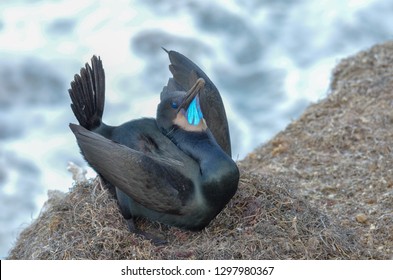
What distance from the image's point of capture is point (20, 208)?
29.6 feet

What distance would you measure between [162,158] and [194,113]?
299 millimetres

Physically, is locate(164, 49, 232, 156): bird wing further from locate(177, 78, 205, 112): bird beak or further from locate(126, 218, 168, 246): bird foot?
locate(126, 218, 168, 246): bird foot

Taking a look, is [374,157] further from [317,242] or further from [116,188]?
[116,188]

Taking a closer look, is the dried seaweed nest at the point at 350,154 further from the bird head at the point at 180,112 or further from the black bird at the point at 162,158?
the bird head at the point at 180,112

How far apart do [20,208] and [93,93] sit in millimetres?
4498

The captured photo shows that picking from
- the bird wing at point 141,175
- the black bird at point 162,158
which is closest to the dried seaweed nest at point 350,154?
the black bird at point 162,158

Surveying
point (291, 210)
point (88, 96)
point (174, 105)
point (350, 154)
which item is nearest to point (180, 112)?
point (174, 105)

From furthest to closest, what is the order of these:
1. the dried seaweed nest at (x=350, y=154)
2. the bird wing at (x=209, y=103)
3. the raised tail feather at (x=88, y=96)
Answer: the dried seaweed nest at (x=350, y=154)
the bird wing at (x=209, y=103)
the raised tail feather at (x=88, y=96)

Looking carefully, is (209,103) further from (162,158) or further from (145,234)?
(145,234)

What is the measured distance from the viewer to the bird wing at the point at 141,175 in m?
4.41

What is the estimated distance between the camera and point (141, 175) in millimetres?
4398

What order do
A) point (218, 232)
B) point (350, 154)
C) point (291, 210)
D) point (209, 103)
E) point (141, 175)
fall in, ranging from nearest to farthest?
point (141, 175)
point (218, 232)
point (291, 210)
point (209, 103)
point (350, 154)

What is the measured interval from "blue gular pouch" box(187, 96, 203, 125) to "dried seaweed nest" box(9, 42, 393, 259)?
1.70ft

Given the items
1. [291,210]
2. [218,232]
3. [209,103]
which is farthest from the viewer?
[209,103]
